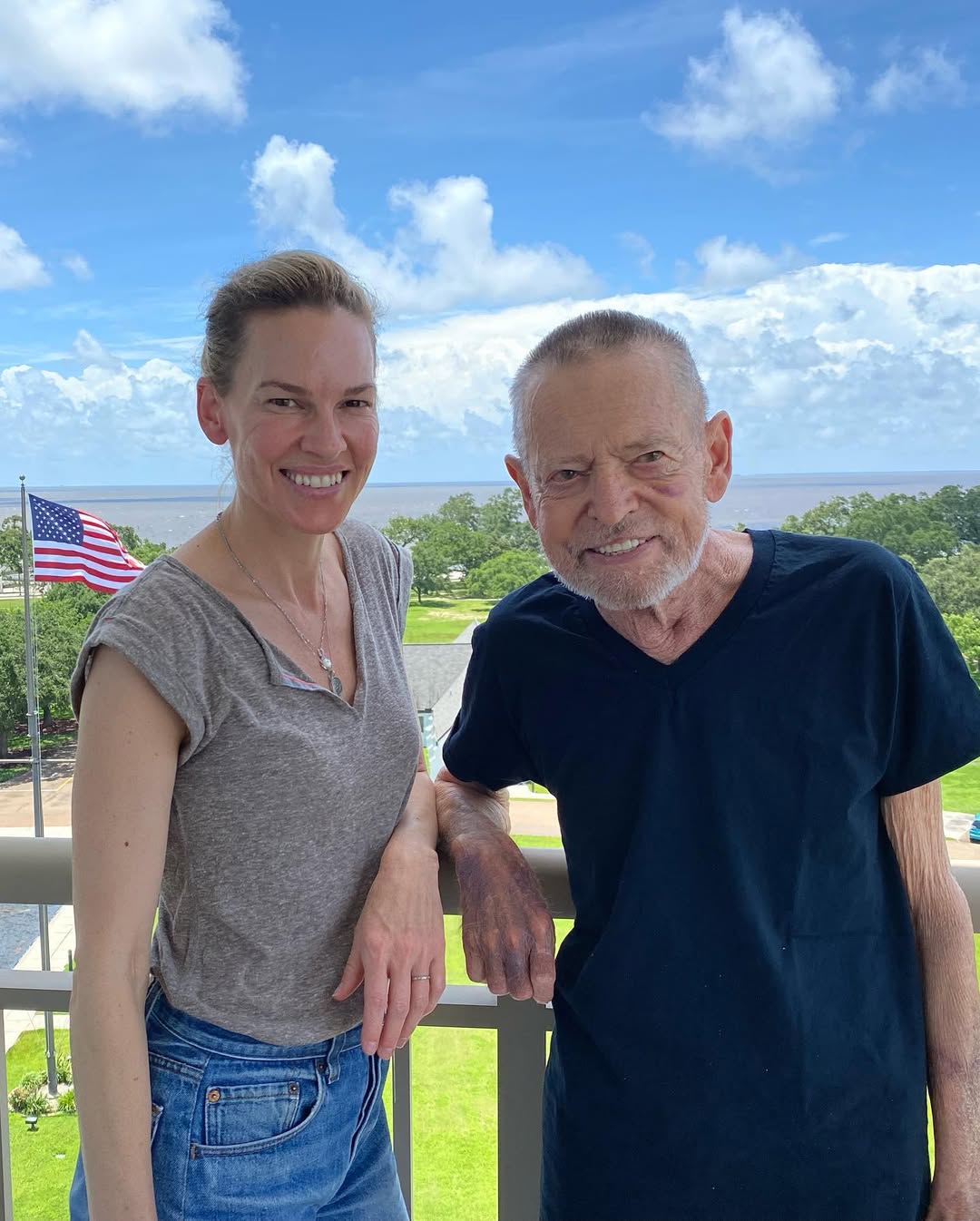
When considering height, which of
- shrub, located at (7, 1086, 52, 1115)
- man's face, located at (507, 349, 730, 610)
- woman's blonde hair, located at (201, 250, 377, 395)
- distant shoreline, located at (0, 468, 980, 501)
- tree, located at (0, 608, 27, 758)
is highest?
distant shoreline, located at (0, 468, 980, 501)

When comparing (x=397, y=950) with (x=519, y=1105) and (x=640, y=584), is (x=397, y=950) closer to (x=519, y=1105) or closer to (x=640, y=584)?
(x=519, y=1105)

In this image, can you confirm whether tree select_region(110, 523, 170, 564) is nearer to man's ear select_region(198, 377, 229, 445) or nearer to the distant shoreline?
the distant shoreline

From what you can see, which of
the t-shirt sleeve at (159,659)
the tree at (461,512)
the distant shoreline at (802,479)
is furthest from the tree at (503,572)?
the distant shoreline at (802,479)

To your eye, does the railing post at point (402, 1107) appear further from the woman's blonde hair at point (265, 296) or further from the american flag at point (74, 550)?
the american flag at point (74, 550)

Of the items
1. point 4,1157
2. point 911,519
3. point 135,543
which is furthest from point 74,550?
point 911,519

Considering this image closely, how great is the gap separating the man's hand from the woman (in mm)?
38

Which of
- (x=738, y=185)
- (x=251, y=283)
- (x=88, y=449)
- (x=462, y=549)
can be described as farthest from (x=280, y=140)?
(x=251, y=283)

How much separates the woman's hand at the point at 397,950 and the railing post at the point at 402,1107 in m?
0.15

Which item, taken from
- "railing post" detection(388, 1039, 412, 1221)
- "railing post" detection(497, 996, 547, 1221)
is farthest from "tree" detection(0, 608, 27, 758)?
"railing post" detection(497, 996, 547, 1221)

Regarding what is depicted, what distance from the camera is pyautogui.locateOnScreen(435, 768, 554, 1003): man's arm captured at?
0.97 m

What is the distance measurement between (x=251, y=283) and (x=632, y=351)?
0.36 metres

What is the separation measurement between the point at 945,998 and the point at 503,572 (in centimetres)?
1435

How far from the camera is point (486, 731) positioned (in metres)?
1.08

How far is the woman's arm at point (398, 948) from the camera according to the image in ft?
3.09
